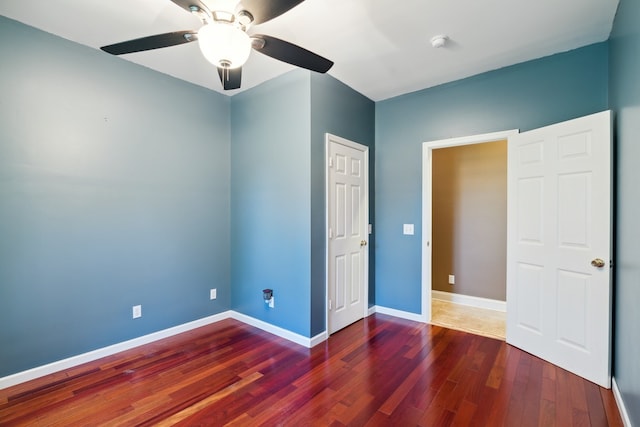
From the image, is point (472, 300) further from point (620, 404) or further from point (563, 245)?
point (620, 404)

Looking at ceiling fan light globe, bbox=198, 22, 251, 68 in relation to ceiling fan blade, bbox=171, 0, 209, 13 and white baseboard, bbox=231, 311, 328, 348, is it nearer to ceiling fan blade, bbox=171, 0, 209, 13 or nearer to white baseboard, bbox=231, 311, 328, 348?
ceiling fan blade, bbox=171, 0, 209, 13

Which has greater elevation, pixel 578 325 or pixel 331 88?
pixel 331 88

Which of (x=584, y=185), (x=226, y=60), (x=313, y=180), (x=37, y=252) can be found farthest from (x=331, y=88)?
(x=37, y=252)

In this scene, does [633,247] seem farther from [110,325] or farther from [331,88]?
[110,325]

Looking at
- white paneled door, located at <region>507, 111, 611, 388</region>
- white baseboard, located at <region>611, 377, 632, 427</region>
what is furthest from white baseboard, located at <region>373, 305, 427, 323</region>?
white baseboard, located at <region>611, 377, 632, 427</region>

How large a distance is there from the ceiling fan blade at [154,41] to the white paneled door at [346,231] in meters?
1.68

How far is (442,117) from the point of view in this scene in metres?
3.40

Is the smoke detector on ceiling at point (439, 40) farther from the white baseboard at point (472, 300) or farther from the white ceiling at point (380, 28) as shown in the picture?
the white baseboard at point (472, 300)

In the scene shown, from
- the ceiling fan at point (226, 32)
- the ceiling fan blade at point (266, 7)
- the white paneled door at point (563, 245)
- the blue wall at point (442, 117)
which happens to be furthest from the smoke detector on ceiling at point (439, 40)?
the ceiling fan blade at point (266, 7)

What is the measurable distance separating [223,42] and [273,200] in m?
1.88

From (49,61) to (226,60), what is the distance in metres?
1.96

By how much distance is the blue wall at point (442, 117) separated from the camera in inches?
105

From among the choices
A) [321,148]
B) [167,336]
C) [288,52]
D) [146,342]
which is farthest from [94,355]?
[288,52]

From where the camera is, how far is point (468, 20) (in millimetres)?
2260
